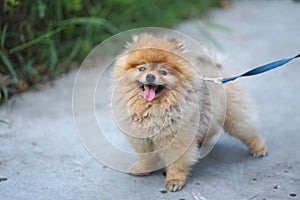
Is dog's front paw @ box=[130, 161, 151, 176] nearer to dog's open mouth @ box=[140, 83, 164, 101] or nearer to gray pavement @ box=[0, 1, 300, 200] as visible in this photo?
gray pavement @ box=[0, 1, 300, 200]

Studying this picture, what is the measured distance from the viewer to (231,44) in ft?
18.6

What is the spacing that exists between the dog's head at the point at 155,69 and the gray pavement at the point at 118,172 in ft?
1.96

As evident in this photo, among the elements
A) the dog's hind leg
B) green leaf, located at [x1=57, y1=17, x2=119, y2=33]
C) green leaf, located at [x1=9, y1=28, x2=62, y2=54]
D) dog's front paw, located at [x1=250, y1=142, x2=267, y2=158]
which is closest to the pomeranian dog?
the dog's hind leg

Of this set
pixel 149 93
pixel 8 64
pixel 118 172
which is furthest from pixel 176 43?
pixel 8 64

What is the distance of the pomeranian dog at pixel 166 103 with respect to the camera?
9.16 feet

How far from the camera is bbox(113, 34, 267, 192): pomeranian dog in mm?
2793

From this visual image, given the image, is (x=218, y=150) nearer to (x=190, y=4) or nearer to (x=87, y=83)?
(x=87, y=83)

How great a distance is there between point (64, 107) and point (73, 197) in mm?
1494

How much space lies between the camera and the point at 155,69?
275 cm

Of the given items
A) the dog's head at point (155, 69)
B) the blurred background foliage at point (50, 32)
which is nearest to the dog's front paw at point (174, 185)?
the dog's head at point (155, 69)

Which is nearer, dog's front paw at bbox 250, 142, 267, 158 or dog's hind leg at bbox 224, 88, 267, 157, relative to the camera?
dog's hind leg at bbox 224, 88, 267, 157

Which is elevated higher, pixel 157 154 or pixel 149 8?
pixel 149 8

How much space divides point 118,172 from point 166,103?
0.65 m

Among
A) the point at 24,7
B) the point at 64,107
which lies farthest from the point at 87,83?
the point at 24,7
